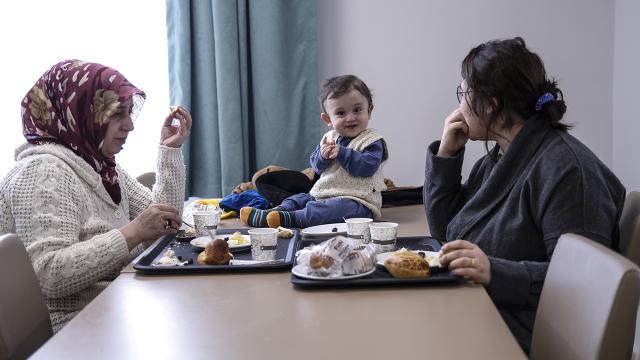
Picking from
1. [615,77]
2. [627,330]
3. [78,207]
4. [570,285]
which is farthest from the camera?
[615,77]

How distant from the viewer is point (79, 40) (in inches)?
120

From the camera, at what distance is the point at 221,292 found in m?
1.23

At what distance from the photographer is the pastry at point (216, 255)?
139 centimetres

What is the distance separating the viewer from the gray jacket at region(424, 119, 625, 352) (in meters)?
1.25

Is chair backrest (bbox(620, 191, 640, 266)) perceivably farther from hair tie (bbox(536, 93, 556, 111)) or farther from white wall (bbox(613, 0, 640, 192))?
white wall (bbox(613, 0, 640, 192))

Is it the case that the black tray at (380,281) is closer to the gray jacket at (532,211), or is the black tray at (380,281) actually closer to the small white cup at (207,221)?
the gray jacket at (532,211)

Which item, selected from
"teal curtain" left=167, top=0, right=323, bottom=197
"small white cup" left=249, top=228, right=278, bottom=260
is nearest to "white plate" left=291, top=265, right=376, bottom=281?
"small white cup" left=249, top=228, right=278, bottom=260

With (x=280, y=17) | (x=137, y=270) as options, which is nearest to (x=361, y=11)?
(x=280, y=17)

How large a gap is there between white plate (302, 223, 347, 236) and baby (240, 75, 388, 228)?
14 centimetres

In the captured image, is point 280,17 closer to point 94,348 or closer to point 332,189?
point 332,189

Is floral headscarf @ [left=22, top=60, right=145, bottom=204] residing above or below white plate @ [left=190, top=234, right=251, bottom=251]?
above

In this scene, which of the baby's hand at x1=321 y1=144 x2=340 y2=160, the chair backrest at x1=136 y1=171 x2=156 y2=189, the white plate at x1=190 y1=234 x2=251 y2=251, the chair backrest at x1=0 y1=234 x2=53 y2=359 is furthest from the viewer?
the chair backrest at x1=136 y1=171 x2=156 y2=189

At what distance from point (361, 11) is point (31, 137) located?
5.72 ft

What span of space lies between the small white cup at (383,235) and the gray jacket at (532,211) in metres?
0.20
